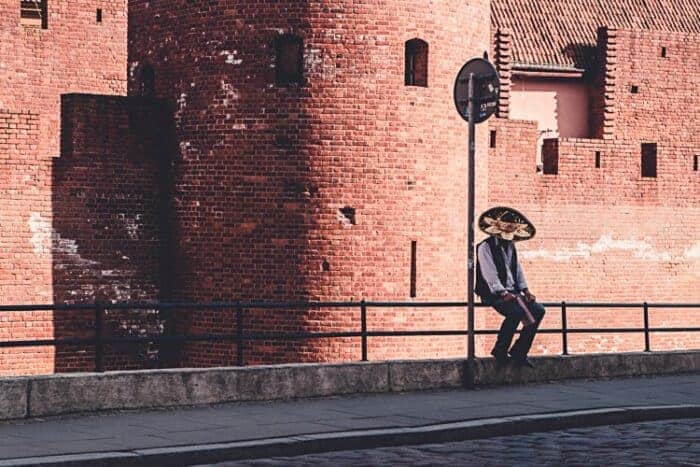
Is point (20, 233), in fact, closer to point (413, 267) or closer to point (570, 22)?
point (413, 267)

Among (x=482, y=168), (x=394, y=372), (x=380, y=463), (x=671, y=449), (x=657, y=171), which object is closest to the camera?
(x=380, y=463)

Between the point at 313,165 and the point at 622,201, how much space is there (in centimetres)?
1115

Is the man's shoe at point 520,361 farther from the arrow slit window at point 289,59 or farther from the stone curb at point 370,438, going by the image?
the arrow slit window at point 289,59

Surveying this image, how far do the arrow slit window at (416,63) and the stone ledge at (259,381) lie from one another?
7.17m

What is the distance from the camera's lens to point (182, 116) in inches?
970

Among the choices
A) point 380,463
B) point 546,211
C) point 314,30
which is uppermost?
point 314,30

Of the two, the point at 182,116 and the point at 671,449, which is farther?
the point at 182,116

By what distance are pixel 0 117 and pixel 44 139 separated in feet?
32.3

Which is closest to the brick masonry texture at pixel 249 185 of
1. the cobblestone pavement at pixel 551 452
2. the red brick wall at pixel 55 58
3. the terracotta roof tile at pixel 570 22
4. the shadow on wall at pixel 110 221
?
the shadow on wall at pixel 110 221

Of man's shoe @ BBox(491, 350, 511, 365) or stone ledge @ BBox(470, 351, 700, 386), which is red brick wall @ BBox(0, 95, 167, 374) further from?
man's shoe @ BBox(491, 350, 511, 365)

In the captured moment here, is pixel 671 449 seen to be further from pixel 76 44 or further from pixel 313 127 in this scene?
pixel 76 44

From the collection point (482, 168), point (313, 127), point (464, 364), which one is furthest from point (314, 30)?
point (464, 364)

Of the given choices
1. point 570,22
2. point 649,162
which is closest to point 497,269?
point 649,162

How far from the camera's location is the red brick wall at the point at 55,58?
33094 millimetres
